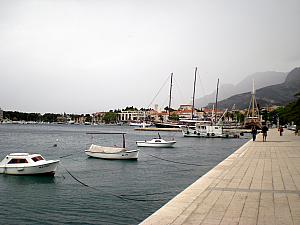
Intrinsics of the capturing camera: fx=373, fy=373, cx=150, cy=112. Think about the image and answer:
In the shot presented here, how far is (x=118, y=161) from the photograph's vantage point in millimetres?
34781

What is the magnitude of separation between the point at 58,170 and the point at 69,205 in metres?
12.5

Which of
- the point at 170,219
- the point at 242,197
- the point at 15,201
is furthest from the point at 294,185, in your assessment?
the point at 15,201

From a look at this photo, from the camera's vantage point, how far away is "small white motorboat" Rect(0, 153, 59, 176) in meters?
23.8

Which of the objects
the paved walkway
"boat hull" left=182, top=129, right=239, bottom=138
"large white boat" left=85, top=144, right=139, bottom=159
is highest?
the paved walkway

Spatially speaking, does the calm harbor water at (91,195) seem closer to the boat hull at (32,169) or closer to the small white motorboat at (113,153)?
the boat hull at (32,169)

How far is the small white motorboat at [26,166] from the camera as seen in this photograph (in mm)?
23844

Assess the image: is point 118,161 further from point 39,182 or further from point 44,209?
point 44,209

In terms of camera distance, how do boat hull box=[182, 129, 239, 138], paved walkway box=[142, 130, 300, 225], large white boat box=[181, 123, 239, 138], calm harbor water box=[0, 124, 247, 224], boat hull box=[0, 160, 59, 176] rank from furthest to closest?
large white boat box=[181, 123, 239, 138] → boat hull box=[182, 129, 239, 138] → boat hull box=[0, 160, 59, 176] → calm harbor water box=[0, 124, 247, 224] → paved walkway box=[142, 130, 300, 225]

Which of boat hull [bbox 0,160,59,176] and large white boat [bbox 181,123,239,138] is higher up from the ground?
large white boat [bbox 181,123,239,138]

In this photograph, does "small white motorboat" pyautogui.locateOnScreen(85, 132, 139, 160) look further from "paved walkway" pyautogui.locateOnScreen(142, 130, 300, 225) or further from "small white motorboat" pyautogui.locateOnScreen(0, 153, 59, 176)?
Result: "paved walkway" pyautogui.locateOnScreen(142, 130, 300, 225)

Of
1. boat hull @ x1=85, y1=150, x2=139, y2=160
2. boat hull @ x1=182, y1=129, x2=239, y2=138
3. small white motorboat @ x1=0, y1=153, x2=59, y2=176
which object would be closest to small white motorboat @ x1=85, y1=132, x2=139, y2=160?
boat hull @ x1=85, y1=150, x2=139, y2=160

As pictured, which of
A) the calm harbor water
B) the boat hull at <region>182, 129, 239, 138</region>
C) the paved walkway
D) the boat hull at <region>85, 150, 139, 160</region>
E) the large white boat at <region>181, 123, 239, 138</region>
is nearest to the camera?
the paved walkway

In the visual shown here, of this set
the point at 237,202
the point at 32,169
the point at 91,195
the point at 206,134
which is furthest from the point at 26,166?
the point at 206,134

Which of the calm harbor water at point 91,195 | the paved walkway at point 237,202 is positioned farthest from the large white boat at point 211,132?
the paved walkway at point 237,202
